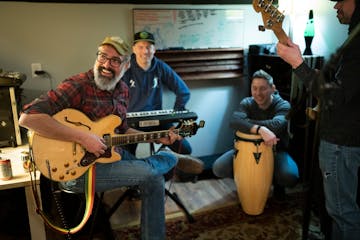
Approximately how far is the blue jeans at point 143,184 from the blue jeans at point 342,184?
0.83 m

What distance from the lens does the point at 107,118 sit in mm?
1775

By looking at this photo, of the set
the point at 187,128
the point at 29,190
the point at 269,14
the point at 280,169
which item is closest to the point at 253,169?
the point at 280,169

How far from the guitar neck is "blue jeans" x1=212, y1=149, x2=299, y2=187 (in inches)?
25.0

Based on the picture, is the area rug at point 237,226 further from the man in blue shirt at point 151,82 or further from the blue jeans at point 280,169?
the man in blue shirt at point 151,82

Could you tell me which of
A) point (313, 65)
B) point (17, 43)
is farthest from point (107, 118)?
point (313, 65)

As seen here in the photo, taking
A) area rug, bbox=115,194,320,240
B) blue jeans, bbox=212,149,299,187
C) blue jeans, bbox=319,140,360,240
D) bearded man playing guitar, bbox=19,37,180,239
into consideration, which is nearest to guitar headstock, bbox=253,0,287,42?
blue jeans, bbox=319,140,360,240

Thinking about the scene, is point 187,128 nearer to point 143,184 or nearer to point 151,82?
point 143,184

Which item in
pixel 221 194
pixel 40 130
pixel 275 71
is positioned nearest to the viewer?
pixel 40 130

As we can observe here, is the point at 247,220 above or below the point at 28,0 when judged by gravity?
below

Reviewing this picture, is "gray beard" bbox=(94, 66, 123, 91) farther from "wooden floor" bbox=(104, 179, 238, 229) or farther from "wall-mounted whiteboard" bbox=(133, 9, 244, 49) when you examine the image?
"wall-mounted whiteboard" bbox=(133, 9, 244, 49)

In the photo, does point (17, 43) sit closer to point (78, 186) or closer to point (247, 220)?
→ point (78, 186)

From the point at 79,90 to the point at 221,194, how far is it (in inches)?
58.2

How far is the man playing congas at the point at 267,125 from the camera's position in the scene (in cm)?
229

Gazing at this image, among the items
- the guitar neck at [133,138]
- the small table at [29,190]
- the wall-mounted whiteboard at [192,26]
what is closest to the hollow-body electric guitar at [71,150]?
the guitar neck at [133,138]
